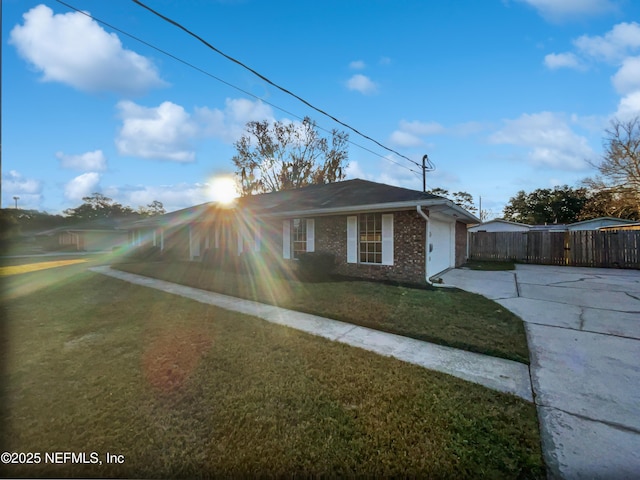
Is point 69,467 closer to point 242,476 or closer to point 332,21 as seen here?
point 242,476

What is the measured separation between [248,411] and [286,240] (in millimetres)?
9087

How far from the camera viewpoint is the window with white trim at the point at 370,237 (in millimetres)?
9328

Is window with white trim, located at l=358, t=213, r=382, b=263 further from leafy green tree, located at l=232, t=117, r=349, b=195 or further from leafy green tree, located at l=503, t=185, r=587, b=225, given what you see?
leafy green tree, located at l=503, t=185, r=587, b=225

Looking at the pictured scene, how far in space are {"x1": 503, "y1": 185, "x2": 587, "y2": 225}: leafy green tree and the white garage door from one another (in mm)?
32349

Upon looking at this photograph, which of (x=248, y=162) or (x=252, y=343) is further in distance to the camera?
(x=248, y=162)

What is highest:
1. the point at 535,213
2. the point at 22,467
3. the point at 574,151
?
the point at 574,151

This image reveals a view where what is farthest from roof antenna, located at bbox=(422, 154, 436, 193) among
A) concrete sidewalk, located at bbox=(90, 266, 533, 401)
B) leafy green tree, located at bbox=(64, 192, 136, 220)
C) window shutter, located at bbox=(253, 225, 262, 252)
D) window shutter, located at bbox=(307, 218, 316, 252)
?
leafy green tree, located at bbox=(64, 192, 136, 220)

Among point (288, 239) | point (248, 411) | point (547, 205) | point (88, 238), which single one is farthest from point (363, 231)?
A: point (547, 205)

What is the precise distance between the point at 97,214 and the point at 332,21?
6324cm

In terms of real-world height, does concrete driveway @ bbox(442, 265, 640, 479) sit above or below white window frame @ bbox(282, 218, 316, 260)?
below

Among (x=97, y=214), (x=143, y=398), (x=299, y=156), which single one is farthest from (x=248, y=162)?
(x=97, y=214)

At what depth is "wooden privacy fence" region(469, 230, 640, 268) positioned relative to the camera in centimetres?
1211

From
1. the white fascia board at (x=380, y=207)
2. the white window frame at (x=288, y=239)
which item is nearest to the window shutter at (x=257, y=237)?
the white window frame at (x=288, y=239)

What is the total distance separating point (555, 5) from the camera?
6219mm
